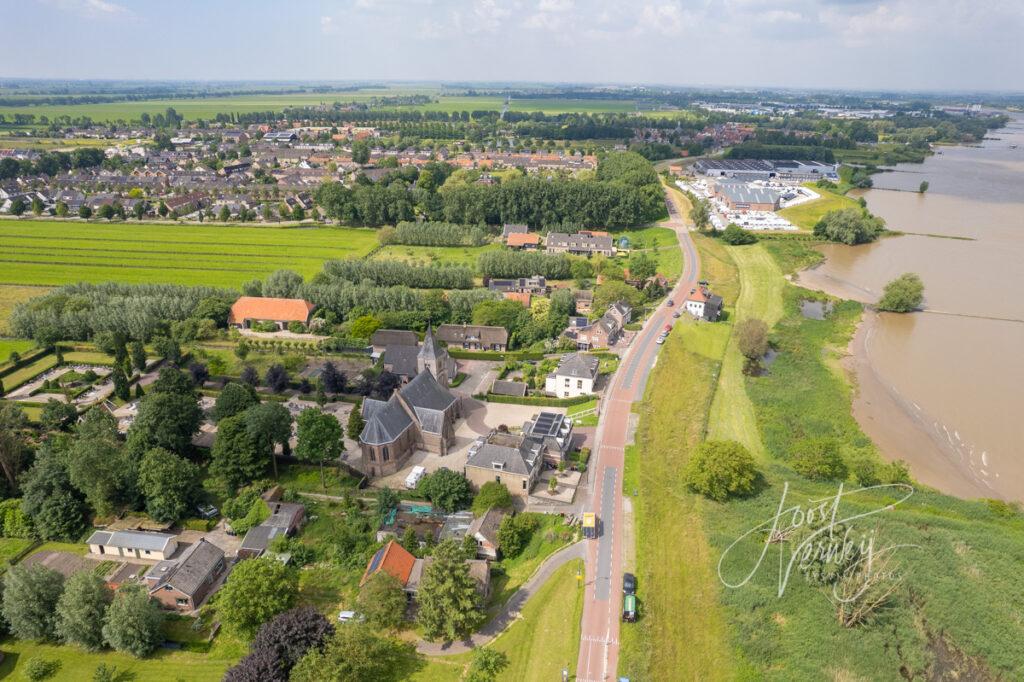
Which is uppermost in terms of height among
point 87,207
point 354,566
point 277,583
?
point 87,207

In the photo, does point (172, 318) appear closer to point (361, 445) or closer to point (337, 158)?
point (361, 445)

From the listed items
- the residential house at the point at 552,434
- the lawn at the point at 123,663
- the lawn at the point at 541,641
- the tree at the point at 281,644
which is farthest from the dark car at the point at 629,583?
the lawn at the point at 123,663

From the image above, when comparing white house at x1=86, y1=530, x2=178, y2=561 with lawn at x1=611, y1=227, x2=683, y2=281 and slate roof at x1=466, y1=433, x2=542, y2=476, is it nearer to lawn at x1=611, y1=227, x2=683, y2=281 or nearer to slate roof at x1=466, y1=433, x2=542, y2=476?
slate roof at x1=466, y1=433, x2=542, y2=476

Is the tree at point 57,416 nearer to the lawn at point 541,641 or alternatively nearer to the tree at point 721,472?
the lawn at point 541,641

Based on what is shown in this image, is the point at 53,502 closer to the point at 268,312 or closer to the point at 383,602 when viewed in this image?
the point at 383,602

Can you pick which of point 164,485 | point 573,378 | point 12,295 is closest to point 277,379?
point 164,485

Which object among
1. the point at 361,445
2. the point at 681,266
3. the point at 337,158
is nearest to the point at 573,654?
the point at 361,445
